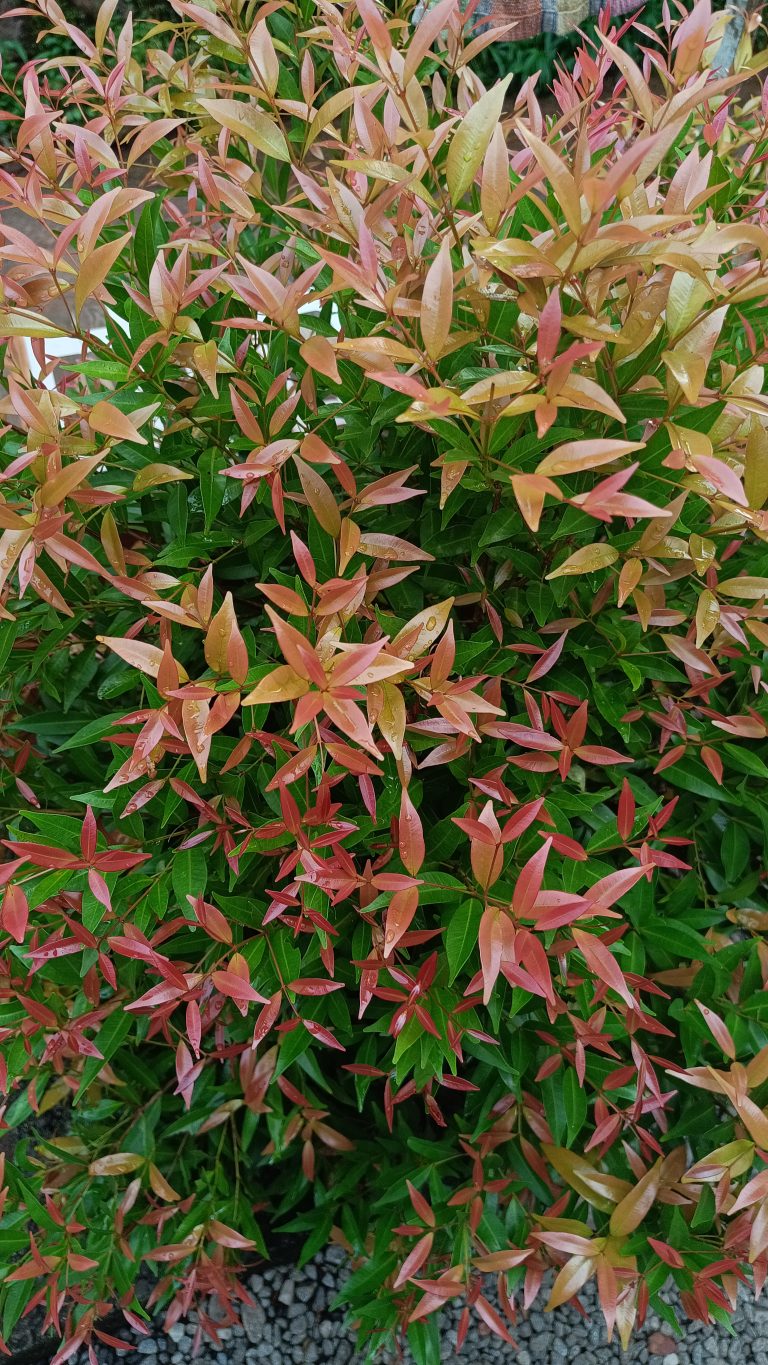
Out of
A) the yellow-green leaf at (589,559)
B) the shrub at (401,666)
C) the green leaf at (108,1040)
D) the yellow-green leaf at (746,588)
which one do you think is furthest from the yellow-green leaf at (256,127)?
the green leaf at (108,1040)

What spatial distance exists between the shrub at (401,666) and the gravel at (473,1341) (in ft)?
0.86

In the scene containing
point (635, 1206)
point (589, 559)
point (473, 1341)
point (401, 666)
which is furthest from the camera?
point (473, 1341)

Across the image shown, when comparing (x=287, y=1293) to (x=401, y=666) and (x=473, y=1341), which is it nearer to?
(x=473, y=1341)

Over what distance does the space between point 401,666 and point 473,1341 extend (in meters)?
1.55

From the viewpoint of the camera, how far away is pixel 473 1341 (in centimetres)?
181

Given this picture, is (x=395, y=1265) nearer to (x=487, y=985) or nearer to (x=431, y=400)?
(x=487, y=985)

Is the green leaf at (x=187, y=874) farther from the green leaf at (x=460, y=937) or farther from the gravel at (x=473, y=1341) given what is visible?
the gravel at (x=473, y=1341)

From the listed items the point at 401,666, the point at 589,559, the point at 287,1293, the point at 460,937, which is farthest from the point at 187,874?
the point at 287,1293

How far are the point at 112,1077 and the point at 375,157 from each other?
4.62 feet

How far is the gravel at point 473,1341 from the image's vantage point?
1803 mm

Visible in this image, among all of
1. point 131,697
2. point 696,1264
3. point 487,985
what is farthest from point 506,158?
point 696,1264

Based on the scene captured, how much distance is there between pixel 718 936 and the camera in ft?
4.83

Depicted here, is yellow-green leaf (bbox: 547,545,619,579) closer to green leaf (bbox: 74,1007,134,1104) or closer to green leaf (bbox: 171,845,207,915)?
green leaf (bbox: 171,845,207,915)

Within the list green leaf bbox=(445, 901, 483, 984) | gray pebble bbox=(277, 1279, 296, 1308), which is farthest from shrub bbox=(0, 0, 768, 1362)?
gray pebble bbox=(277, 1279, 296, 1308)
